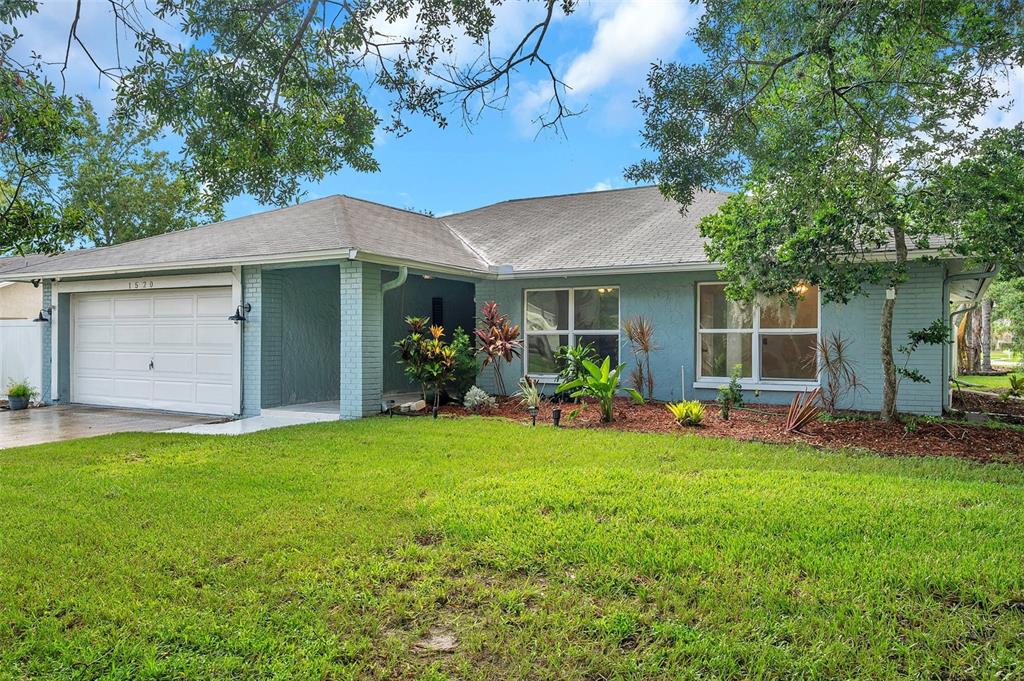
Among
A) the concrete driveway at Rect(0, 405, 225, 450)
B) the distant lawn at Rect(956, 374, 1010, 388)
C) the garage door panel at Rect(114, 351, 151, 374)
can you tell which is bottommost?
the concrete driveway at Rect(0, 405, 225, 450)

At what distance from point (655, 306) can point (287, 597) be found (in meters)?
9.57

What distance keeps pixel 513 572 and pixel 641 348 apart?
8582 mm

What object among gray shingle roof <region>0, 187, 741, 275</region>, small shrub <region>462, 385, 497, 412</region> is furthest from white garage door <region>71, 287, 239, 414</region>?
small shrub <region>462, 385, 497, 412</region>

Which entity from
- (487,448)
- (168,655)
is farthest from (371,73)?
(168,655)

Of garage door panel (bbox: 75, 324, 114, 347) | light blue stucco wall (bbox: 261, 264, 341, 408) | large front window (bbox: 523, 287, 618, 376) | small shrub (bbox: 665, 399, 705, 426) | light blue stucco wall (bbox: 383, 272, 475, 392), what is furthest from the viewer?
light blue stucco wall (bbox: 383, 272, 475, 392)

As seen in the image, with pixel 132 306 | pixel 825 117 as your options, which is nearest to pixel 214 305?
pixel 132 306

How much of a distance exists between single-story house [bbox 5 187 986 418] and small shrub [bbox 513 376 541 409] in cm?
71

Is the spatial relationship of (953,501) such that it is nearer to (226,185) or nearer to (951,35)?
(951,35)

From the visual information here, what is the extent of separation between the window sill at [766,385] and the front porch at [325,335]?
5206mm

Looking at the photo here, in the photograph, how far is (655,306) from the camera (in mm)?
12078

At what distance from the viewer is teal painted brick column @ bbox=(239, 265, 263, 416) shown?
1121 cm

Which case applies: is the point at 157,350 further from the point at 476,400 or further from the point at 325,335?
the point at 476,400

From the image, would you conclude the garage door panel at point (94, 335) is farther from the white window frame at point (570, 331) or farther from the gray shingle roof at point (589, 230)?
the white window frame at point (570, 331)

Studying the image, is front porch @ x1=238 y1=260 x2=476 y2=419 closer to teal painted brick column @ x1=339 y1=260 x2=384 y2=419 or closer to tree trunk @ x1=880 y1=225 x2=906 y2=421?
teal painted brick column @ x1=339 y1=260 x2=384 y2=419
